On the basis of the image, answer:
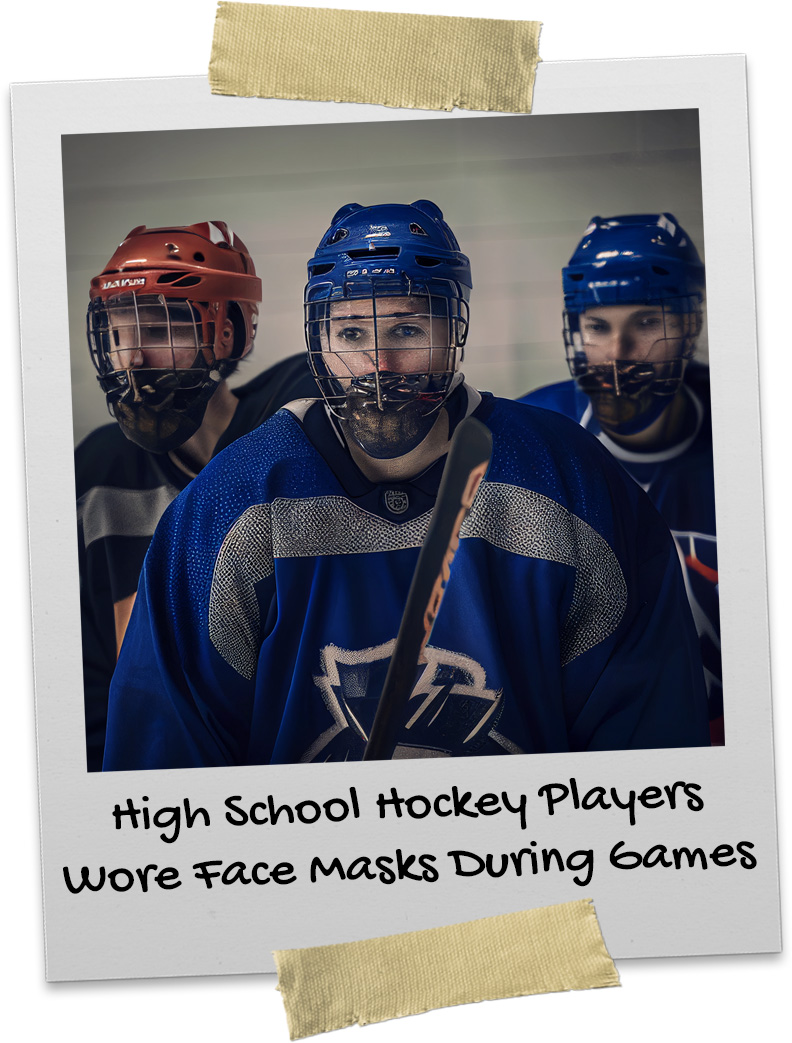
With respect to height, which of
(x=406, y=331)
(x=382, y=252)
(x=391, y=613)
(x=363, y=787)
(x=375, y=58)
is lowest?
(x=363, y=787)

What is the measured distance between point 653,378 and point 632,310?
0.32 feet

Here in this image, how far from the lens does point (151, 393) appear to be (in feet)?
4.00

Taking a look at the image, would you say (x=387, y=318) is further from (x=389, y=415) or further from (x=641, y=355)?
(x=641, y=355)

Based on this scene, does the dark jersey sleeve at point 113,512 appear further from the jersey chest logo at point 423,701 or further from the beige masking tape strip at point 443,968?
the beige masking tape strip at point 443,968

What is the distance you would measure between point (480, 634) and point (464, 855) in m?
0.31

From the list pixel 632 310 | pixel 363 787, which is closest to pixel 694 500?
pixel 632 310

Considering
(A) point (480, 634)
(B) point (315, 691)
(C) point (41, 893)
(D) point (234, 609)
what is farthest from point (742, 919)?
(C) point (41, 893)

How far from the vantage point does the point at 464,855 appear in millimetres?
1212

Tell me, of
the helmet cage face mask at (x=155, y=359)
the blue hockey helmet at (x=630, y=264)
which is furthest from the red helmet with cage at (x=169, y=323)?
the blue hockey helmet at (x=630, y=264)

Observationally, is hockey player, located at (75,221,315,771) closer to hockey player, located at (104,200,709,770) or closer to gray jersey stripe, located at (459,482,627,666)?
hockey player, located at (104,200,709,770)

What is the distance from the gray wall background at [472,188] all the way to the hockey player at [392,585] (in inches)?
1.4

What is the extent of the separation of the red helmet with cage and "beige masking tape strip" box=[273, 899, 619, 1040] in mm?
748

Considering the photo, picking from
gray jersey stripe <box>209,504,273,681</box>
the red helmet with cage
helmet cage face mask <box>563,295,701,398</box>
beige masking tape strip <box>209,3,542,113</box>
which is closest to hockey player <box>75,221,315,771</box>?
the red helmet with cage

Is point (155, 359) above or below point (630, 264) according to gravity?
below
